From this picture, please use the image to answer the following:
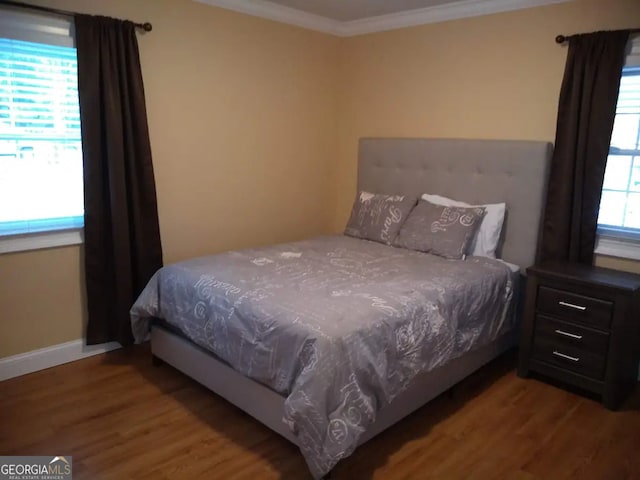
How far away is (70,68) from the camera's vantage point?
2.84m

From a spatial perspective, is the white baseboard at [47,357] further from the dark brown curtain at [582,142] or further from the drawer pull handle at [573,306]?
the dark brown curtain at [582,142]

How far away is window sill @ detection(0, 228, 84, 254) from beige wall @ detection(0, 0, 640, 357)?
0.05 m

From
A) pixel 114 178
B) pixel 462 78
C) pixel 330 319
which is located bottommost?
pixel 330 319

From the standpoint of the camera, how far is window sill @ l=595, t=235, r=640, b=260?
9.61 feet

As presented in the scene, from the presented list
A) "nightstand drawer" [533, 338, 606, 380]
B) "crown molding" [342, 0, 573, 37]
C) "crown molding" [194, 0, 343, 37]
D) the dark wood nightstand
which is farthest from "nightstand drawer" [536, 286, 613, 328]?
"crown molding" [194, 0, 343, 37]

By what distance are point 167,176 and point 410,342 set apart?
2.02 m

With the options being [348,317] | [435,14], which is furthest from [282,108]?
[348,317]

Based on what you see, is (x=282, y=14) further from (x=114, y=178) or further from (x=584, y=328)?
(x=584, y=328)

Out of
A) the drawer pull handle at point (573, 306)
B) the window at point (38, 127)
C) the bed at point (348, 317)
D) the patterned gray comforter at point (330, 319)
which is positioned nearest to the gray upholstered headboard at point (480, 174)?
the bed at point (348, 317)

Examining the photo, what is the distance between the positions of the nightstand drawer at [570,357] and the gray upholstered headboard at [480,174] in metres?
0.60

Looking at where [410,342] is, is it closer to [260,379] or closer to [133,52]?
[260,379]

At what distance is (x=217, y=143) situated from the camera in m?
3.57

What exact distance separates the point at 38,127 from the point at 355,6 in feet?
7.65

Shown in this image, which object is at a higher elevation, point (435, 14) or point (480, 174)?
point (435, 14)
